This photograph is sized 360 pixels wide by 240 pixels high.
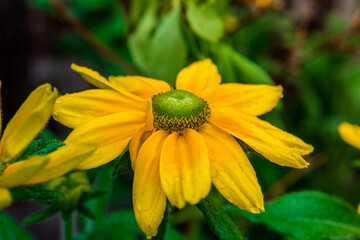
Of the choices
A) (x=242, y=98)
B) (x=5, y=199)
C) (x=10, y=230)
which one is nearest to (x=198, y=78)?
(x=242, y=98)

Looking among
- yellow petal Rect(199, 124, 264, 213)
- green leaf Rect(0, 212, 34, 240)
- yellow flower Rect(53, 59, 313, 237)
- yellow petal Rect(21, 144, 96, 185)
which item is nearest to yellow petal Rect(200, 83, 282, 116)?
yellow flower Rect(53, 59, 313, 237)

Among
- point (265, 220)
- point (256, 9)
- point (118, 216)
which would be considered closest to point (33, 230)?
point (118, 216)

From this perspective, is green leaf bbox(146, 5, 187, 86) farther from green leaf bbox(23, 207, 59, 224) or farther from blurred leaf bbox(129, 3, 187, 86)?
green leaf bbox(23, 207, 59, 224)

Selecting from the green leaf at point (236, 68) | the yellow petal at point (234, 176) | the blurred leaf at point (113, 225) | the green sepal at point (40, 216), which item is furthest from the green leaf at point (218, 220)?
A: the green leaf at point (236, 68)

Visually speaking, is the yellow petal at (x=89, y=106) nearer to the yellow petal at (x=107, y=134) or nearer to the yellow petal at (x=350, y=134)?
the yellow petal at (x=107, y=134)

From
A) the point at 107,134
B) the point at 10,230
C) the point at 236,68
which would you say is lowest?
the point at 10,230

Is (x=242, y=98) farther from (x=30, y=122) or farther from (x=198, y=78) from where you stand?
(x=30, y=122)
